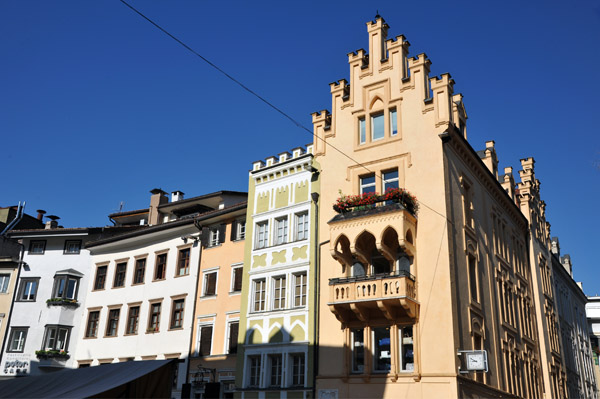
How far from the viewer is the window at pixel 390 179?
27.6m

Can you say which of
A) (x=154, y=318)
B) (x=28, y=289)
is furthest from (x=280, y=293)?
(x=28, y=289)

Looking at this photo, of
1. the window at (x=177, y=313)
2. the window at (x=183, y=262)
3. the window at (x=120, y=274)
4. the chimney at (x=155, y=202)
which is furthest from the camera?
the chimney at (x=155, y=202)

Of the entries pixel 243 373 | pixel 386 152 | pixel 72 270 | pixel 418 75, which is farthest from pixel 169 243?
pixel 418 75

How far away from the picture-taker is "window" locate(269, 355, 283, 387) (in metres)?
27.8

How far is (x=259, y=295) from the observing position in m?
30.3

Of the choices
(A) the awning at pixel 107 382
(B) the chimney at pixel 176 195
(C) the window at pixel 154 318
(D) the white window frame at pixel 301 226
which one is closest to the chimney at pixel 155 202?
(B) the chimney at pixel 176 195

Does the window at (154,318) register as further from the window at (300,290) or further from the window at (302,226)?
the window at (302,226)

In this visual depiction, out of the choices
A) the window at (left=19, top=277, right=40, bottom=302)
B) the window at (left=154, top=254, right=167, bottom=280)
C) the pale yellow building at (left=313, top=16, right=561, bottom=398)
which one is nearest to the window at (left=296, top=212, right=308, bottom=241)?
the pale yellow building at (left=313, top=16, right=561, bottom=398)

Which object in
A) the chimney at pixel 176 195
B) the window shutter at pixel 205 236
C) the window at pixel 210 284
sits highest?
the chimney at pixel 176 195

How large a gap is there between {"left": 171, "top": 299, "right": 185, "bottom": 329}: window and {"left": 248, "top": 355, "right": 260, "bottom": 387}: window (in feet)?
23.5

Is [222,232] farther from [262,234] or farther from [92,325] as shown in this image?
[92,325]

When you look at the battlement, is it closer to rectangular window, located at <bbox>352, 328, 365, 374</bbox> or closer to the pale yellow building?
the pale yellow building

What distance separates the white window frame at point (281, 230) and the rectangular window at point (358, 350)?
6.68 m

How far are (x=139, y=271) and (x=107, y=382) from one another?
2355cm
